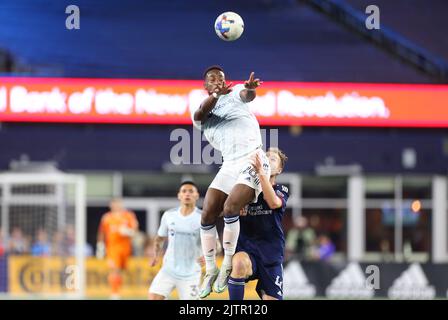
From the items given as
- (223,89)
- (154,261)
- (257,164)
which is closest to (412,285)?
(154,261)

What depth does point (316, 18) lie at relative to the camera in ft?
92.1

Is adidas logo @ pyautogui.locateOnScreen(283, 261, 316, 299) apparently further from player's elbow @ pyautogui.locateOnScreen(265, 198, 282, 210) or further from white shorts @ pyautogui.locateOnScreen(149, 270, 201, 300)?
player's elbow @ pyautogui.locateOnScreen(265, 198, 282, 210)

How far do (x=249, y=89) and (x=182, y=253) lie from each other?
2.84m

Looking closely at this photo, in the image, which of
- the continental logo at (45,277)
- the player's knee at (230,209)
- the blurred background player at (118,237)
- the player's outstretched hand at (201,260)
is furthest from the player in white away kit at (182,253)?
the blurred background player at (118,237)

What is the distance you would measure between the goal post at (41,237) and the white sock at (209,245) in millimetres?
9687

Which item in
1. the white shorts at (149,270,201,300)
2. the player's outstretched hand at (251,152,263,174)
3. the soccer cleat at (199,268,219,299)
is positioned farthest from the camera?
the white shorts at (149,270,201,300)

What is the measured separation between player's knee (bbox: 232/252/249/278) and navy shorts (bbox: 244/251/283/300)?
134mm

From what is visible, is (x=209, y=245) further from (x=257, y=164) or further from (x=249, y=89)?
(x=249, y=89)

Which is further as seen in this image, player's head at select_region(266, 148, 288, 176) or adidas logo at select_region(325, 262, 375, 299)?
adidas logo at select_region(325, 262, 375, 299)

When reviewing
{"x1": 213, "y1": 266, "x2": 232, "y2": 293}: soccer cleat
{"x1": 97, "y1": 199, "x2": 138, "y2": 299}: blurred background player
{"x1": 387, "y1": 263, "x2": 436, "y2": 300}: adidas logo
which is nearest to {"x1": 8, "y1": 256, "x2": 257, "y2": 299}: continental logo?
{"x1": 97, "y1": 199, "x2": 138, "y2": 299}: blurred background player

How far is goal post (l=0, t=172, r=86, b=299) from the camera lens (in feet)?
66.2

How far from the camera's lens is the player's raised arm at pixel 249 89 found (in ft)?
32.6

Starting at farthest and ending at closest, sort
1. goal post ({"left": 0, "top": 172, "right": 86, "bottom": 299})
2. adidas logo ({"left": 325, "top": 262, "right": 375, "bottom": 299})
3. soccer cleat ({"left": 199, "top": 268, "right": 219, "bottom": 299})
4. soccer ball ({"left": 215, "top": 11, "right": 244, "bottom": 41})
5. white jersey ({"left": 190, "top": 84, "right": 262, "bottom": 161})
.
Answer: adidas logo ({"left": 325, "top": 262, "right": 375, "bottom": 299})
goal post ({"left": 0, "top": 172, "right": 86, "bottom": 299})
soccer cleat ({"left": 199, "top": 268, "right": 219, "bottom": 299})
soccer ball ({"left": 215, "top": 11, "right": 244, "bottom": 41})
white jersey ({"left": 190, "top": 84, "right": 262, "bottom": 161})

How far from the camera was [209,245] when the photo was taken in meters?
10.8
